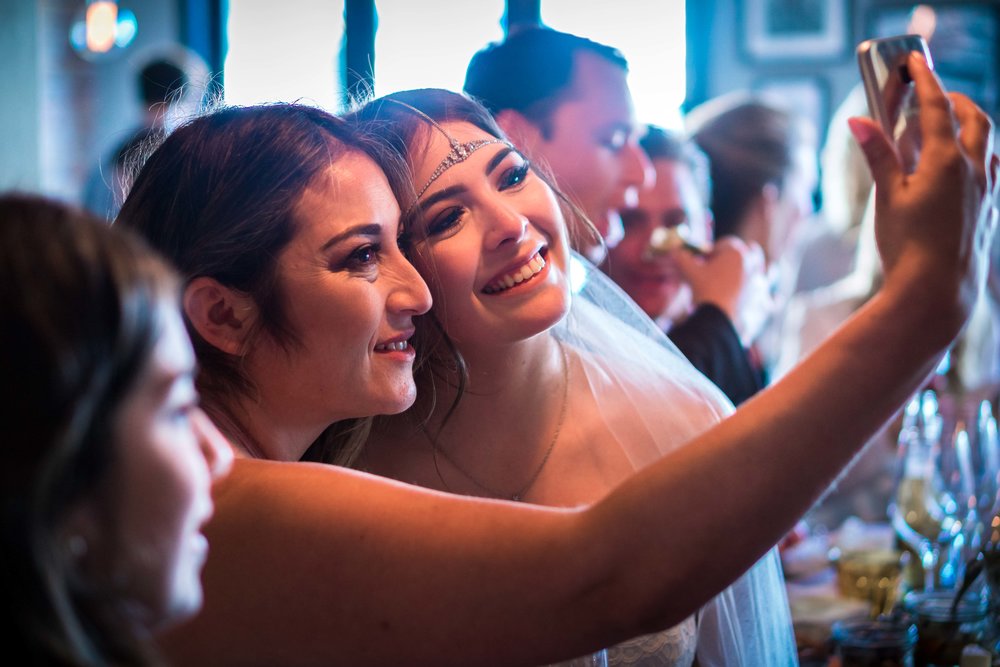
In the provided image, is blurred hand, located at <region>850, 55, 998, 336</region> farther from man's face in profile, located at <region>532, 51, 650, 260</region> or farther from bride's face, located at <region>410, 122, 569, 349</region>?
man's face in profile, located at <region>532, 51, 650, 260</region>

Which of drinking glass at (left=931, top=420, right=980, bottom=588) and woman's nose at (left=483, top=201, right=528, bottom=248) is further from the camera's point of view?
drinking glass at (left=931, top=420, right=980, bottom=588)

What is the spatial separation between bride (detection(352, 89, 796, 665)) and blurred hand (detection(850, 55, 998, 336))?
650mm

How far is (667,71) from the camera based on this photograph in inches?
256

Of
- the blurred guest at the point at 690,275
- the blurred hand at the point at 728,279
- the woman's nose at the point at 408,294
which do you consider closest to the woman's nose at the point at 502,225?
the woman's nose at the point at 408,294

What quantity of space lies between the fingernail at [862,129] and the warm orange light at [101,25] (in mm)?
6159

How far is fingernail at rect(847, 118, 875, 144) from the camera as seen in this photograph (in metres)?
1.07

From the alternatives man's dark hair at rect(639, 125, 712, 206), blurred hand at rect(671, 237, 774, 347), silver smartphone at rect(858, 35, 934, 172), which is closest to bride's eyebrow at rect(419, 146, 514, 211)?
silver smartphone at rect(858, 35, 934, 172)

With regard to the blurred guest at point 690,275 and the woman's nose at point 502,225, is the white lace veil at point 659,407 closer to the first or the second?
the woman's nose at point 502,225

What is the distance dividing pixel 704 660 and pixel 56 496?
1.42 meters

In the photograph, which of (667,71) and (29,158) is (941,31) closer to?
(667,71)

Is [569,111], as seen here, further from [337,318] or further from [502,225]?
[337,318]

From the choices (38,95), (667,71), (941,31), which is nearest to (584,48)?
(38,95)

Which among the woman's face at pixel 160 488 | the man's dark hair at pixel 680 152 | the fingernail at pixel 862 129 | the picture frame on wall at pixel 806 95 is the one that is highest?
the fingernail at pixel 862 129

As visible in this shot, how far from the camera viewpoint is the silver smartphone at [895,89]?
1.08 meters
